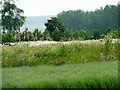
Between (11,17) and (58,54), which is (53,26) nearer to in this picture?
(11,17)

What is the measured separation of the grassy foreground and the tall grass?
1.64 metres

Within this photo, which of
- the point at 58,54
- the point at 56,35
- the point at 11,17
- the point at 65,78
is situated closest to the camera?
the point at 65,78

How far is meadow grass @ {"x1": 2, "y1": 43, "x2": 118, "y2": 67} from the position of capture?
9.23 meters

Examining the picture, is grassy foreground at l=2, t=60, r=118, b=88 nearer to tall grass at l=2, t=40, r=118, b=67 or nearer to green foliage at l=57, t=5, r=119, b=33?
tall grass at l=2, t=40, r=118, b=67

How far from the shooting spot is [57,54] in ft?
32.4

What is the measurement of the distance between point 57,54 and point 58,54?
3 centimetres

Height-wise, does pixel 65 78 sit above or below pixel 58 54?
below

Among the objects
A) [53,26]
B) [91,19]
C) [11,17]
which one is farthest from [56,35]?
[91,19]

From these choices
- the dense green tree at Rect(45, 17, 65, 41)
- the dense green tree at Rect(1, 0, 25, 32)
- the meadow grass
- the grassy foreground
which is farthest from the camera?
the dense green tree at Rect(1, 0, 25, 32)

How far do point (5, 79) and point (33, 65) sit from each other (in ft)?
7.01

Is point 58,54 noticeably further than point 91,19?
No

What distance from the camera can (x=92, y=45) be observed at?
10.5 m

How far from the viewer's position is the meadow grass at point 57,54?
9.23 m

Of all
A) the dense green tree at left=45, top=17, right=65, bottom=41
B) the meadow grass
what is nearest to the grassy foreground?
the meadow grass
